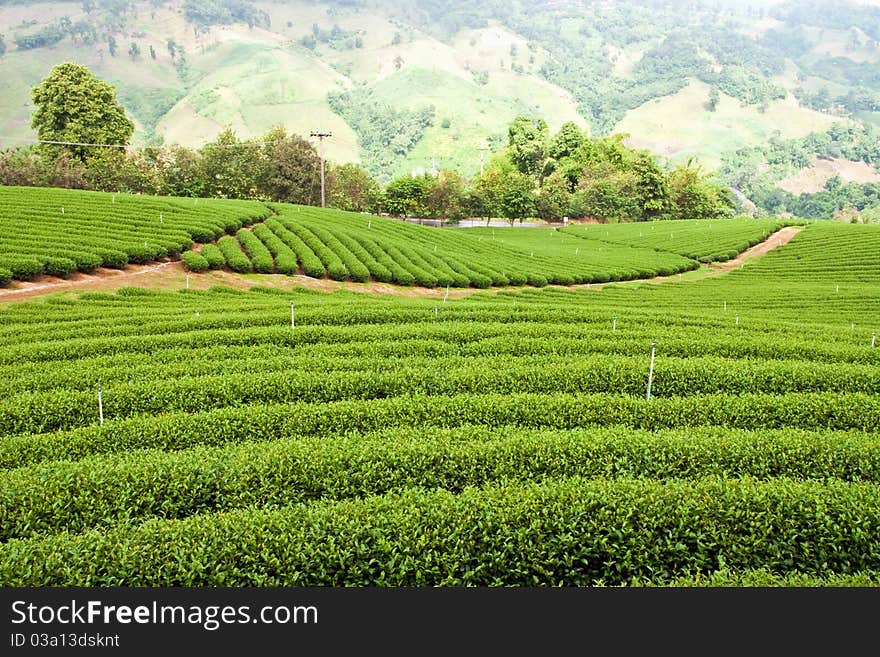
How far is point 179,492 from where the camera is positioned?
707 centimetres

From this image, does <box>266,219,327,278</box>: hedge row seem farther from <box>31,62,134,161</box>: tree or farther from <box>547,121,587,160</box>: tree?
<box>547,121,587,160</box>: tree

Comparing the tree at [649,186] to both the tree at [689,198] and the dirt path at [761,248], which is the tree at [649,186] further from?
the dirt path at [761,248]

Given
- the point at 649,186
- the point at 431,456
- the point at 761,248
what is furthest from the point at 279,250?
the point at 649,186

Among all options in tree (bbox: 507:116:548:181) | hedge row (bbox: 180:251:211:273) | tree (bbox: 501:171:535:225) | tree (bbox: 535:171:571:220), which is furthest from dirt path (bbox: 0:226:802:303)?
tree (bbox: 507:116:548:181)

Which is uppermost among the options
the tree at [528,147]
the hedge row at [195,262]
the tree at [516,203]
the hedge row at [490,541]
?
the tree at [528,147]

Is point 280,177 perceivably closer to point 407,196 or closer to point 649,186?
point 407,196

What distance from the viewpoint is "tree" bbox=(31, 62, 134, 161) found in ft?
213

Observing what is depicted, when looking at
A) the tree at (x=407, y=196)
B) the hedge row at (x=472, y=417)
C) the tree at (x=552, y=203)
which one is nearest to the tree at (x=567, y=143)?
the tree at (x=552, y=203)

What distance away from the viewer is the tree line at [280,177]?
61.0 m

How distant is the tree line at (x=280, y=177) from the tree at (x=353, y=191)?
167 millimetres

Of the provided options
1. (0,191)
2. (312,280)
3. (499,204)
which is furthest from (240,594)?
(499,204)

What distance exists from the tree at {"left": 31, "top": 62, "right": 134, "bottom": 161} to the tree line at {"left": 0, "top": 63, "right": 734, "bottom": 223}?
0.38 feet

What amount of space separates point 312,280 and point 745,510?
89.0ft

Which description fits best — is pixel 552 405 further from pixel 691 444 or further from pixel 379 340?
pixel 379 340
